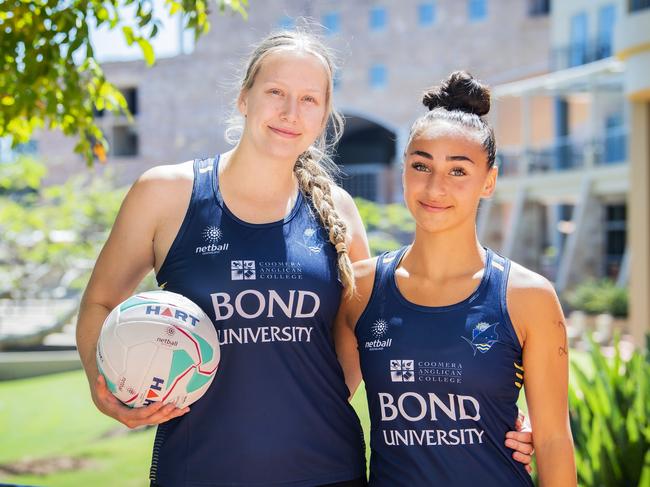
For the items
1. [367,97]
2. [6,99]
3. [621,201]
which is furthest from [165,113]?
[6,99]

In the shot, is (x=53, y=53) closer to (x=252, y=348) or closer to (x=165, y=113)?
(x=252, y=348)

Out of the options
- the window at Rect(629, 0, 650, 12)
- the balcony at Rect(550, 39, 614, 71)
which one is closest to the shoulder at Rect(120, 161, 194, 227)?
the window at Rect(629, 0, 650, 12)

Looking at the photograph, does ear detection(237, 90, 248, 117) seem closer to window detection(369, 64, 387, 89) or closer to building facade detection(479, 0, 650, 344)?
building facade detection(479, 0, 650, 344)

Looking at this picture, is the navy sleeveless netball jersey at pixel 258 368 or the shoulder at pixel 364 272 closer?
the navy sleeveless netball jersey at pixel 258 368

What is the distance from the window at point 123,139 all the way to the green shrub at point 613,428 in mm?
46891

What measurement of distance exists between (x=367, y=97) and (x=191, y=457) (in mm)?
40789

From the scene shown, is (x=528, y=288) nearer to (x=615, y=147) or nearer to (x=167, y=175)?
(x=167, y=175)

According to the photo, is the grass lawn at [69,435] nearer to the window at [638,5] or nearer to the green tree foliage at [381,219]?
the green tree foliage at [381,219]

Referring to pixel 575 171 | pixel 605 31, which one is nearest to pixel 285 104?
pixel 575 171

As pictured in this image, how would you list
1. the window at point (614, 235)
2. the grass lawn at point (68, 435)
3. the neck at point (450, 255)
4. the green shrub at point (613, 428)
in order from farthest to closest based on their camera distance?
the window at point (614, 235), the grass lawn at point (68, 435), the green shrub at point (613, 428), the neck at point (450, 255)

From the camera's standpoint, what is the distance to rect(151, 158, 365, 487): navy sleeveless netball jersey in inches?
118

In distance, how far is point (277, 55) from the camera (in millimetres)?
3221

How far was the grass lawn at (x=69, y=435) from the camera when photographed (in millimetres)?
10492

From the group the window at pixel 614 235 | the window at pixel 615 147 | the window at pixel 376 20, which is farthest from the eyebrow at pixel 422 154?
the window at pixel 376 20
